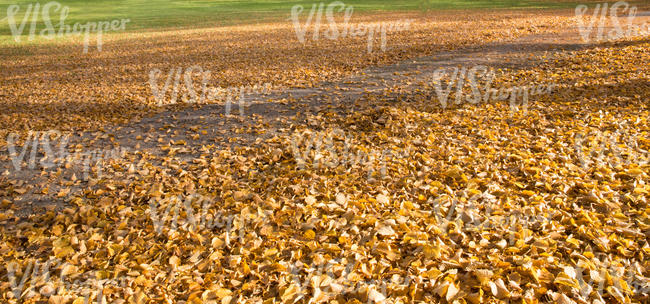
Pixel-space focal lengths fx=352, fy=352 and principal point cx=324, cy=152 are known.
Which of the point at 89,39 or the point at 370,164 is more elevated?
the point at 89,39

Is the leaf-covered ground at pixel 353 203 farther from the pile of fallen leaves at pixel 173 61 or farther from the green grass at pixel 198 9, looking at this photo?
the green grass at pixel 198 9

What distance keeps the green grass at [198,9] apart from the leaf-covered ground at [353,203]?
60.1 feet

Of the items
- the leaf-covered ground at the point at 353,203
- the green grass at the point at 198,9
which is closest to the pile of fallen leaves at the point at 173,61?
the leaf-covered ground at the point at 353,203

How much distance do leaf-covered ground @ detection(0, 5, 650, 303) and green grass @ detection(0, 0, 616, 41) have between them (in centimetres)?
1832

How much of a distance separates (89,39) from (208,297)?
20.1 meters

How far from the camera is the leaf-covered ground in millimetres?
2986

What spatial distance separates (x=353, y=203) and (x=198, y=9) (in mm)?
31995

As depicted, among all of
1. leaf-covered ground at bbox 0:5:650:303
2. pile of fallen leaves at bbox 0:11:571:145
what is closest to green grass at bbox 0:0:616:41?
pile of fallen leaves at bbox 0:11:571:145

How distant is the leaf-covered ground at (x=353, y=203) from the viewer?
299 cm

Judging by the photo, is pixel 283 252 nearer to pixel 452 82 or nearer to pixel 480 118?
pixel 480 118

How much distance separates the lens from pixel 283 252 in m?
3.40

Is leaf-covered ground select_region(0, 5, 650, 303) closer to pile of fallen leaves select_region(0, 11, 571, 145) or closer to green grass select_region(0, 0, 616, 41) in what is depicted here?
pile of fallen leaves select_region(0, 11, 571, 145)

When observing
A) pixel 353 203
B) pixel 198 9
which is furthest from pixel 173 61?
pixel 198 9

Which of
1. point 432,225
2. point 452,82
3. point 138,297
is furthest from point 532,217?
point 452,82
